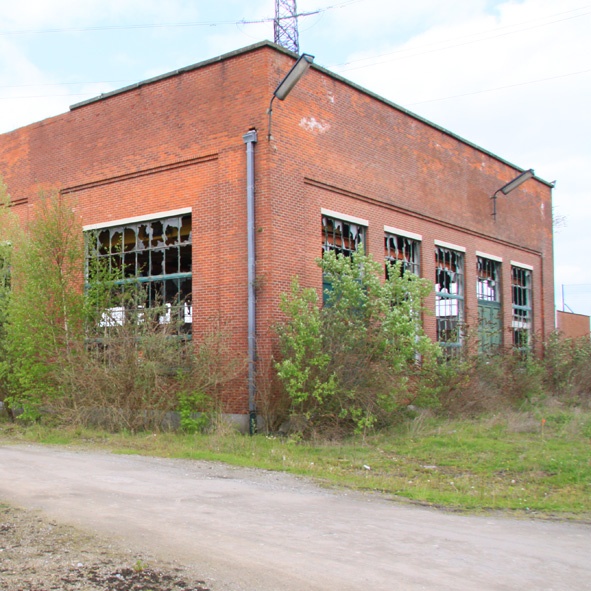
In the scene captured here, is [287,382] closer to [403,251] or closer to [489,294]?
[403,251]

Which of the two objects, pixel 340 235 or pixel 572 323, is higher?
pixel 340 235

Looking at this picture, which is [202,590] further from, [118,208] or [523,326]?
[523,326]

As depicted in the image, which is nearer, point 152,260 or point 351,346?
point 351,346

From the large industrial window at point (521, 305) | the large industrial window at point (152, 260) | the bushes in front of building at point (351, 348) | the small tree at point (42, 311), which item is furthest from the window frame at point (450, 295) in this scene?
the small tree at point (42, 311)

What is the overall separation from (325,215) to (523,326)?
11.9 m

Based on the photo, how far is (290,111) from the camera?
1503 cm

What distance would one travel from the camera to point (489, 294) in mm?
22875

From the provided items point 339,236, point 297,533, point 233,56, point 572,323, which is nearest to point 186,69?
point 233,56

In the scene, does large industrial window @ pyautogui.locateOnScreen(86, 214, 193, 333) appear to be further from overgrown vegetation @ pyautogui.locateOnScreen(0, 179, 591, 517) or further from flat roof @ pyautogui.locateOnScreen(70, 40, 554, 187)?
flat roof @ pyautogui.locateOnScreen(70, 40, 554, 187)

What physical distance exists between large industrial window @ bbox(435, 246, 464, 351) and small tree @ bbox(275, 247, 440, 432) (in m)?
6.01

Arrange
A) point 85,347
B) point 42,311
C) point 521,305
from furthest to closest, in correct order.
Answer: point 521,305 < point 85,347 < point 42,311

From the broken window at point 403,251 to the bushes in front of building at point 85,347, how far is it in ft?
19.9

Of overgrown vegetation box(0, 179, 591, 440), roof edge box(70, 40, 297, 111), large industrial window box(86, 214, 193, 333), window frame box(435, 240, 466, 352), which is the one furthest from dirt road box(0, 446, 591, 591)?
window frame box(435, 240, 466, 352)

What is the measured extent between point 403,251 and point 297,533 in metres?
13.3
